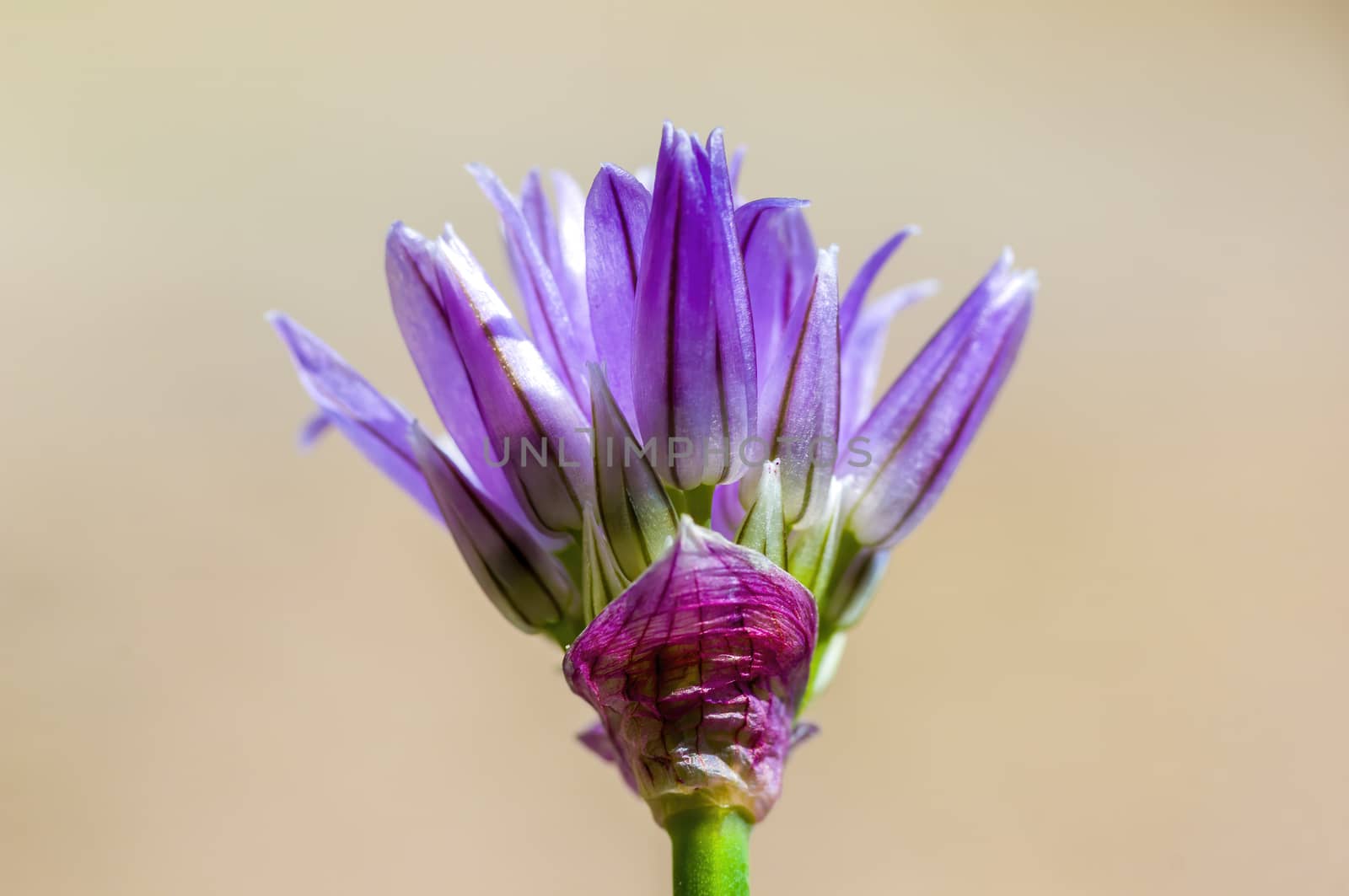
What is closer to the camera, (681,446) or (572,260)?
(681,446)

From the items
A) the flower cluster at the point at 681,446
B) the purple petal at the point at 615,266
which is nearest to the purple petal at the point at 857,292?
the flower cluster at the point at 681,446

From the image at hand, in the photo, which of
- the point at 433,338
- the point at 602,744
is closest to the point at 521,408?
the point at 433,338

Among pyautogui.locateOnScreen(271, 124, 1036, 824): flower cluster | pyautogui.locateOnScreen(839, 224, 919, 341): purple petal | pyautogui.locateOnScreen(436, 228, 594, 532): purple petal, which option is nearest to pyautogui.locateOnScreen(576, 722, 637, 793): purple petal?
pyautogui.locateOnScreen(271, 124, 1036, 824): flower cluster

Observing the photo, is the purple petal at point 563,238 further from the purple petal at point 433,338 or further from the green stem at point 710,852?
the green stem at point 710,852

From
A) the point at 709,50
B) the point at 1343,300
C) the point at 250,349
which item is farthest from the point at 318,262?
the point at 1343,300

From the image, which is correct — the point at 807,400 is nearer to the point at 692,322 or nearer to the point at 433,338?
the point at 692,322
